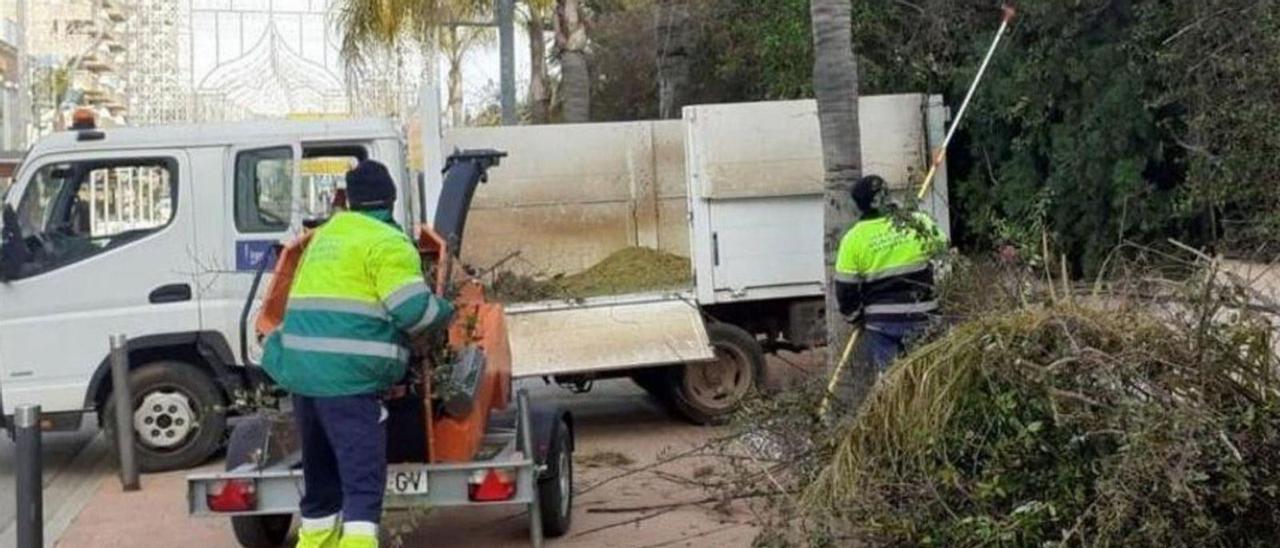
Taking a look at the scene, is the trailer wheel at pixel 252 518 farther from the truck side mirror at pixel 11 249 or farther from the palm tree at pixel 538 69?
the palm tree at pixel 538 69

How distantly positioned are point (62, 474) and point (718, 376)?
15.3 feet

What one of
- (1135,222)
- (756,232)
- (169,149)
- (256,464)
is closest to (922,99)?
(756,232)

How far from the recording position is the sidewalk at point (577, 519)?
786cm

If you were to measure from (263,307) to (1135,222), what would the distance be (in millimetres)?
8716

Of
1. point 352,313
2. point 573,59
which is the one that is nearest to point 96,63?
point 573,59

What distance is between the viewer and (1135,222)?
13.5m

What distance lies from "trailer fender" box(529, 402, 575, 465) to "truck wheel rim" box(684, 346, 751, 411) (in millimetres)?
3267

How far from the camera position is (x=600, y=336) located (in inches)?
436

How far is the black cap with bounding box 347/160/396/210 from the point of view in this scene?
6.46m

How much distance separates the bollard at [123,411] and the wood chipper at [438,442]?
2341mm

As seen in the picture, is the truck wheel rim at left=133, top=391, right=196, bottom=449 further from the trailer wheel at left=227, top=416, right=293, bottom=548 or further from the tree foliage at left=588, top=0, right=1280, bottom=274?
the tree foliage at left=588, top=0, right=1280, bottom=274

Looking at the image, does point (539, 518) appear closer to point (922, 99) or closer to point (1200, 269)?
point (1200, 269)

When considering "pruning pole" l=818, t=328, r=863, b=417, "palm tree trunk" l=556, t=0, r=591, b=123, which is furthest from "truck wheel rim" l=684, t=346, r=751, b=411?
"palm tree trunk" l=556, t=0, r=591, b=123

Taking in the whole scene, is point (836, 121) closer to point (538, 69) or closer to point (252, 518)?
point (252, 518)
